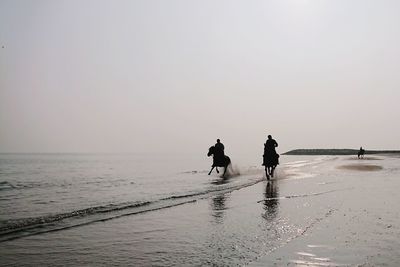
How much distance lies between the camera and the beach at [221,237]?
591 cm

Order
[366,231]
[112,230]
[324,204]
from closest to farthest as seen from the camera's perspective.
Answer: [366,231]
[112,230]
[324,204]

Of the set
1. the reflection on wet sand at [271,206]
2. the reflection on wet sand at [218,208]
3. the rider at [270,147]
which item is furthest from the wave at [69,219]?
the rider at [270,147]

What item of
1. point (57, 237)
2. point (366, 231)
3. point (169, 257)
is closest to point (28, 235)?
point (57, 237)

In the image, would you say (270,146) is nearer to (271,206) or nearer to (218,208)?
(271,206)

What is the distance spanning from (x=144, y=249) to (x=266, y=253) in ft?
6.42

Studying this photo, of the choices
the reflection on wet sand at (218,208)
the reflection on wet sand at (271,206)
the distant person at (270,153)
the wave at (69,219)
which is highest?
the distant person at (270,153)

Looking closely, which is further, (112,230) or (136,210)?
(136,210)

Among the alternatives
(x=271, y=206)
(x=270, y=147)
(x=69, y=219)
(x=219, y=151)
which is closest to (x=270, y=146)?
(x=270, y=147)

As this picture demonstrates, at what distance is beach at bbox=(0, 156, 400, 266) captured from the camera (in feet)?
19.4

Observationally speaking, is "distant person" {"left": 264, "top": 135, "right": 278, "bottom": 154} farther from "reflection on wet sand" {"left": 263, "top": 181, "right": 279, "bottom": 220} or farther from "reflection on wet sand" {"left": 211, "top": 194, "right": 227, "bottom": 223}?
"reflection on wet sand" {"left": 211, "top": 194, "right": 227, "bottom": 223}

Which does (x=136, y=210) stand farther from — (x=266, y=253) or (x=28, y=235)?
(x=266, y=253)

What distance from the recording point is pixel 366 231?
7.71 m

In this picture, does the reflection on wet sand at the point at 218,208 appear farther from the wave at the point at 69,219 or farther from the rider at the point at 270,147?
the rider at the point at 270,147

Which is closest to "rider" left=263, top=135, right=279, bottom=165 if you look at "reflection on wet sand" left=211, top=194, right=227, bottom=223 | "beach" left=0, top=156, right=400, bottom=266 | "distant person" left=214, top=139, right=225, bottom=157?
"distant person" left=214, top=139, right=225, bottom=157
